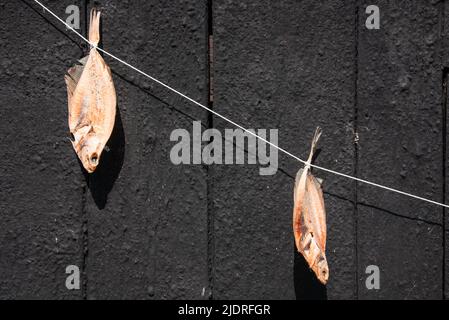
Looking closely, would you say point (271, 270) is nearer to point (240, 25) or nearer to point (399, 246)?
point (399, 246)

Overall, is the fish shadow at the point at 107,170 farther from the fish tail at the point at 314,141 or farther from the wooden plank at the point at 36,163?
the fish tail at the point at 314,141

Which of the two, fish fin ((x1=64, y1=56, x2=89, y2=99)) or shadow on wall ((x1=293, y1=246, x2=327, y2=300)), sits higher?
fish fin ((x1=64, y1=56, x2=89, y2=99))

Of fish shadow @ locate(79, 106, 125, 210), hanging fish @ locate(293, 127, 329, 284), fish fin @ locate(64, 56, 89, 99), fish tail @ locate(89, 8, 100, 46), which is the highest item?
fish tail @ locate(89, 8, 100, 46)

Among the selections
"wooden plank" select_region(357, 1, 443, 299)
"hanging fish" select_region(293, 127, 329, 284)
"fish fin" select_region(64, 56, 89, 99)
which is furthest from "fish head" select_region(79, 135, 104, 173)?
"wooden plank" select_region(357, 1, 443, 299)

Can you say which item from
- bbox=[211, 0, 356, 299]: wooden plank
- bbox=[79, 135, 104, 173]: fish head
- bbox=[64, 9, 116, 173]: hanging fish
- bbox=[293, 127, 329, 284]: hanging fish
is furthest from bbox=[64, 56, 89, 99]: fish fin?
bbox=[293, 127, 329, 284]: hanging fish

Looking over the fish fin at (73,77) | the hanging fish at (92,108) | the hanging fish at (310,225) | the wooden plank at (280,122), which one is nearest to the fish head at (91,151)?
the hanging fish at (92,108)

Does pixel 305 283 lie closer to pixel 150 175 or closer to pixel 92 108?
pixel 150 175

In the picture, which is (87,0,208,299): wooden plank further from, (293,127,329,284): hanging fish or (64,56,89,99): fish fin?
(293,127,329,284): hanging fish
